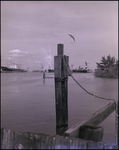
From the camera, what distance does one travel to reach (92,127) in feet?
20.3

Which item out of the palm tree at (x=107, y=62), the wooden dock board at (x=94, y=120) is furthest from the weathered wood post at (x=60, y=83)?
the palm tree at (x=107, y=62)

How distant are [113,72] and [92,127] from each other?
336 ft

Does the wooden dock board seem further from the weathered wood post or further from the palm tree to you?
the palm tree

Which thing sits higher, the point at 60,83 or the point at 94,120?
the point at 60,83

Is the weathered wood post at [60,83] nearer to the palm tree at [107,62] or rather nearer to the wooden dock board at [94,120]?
the wooden dock board at [94,120]

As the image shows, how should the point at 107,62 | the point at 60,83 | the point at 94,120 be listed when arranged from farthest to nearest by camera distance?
1. the point at 107,62
2. the point at 60,83
3. the point at 94,120

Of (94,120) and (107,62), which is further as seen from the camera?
(107,62)

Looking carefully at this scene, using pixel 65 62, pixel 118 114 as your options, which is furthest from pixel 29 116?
pixel 118 114

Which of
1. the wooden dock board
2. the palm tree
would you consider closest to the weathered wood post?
the wooden dock board

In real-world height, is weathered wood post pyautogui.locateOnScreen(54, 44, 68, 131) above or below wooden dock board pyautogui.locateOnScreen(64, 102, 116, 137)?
above

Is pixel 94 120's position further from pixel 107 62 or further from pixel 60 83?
pixel 107 62

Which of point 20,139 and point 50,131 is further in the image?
point 50,131

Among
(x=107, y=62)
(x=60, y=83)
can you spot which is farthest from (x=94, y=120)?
(x=107, y=62)

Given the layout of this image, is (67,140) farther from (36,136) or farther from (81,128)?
(81,128)
